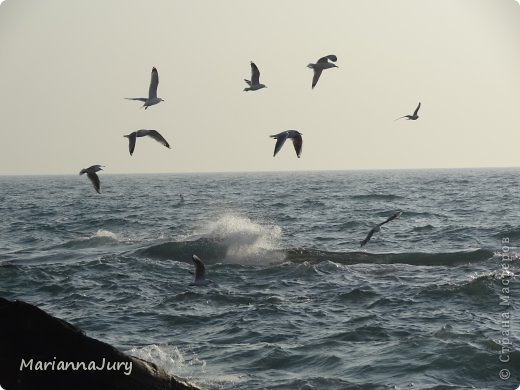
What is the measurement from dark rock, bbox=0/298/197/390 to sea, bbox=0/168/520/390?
359cm

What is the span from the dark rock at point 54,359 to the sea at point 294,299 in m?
3.59

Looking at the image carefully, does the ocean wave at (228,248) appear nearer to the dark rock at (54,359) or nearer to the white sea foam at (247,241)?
the white sea foam at (247,241)

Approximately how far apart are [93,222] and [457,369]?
28.4m

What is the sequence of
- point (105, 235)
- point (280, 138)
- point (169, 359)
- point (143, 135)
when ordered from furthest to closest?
point (105, 235) → point (143, 135) → point (280, 138) → point (169, 359)

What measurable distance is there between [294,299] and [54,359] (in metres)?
9.70

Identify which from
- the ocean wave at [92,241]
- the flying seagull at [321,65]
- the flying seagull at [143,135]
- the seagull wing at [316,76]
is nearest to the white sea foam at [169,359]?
the flying seagull at [143,135]

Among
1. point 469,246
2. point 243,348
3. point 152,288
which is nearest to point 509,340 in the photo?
point 243,348

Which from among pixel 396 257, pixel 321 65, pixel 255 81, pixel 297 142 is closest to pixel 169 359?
pixel 297 142

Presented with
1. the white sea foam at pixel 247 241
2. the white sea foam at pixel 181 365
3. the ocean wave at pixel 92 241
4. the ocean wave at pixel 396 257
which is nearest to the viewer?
the white sea foam at pixel 181 365

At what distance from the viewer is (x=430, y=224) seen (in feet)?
111

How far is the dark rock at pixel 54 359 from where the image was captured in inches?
314

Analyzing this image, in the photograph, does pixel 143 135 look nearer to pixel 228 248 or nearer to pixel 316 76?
pixel 316 76

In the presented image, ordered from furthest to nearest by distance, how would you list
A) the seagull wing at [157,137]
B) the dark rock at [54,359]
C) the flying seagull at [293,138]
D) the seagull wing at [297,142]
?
the seagull wing at [297,142] < the seagull wing at [157,137] < the flying seagull at [293,138] < the dark rock at [54,359]

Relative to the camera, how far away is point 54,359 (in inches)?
318
